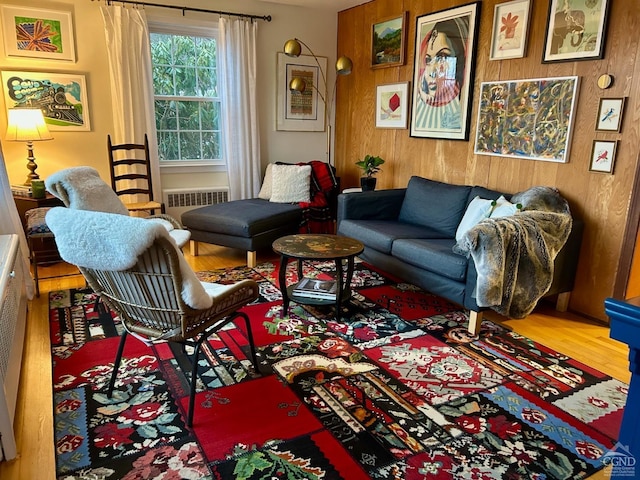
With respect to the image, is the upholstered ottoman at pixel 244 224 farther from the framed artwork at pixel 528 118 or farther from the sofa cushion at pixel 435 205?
the framed artwork at pixel 528 118

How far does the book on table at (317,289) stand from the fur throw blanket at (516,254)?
0.88m

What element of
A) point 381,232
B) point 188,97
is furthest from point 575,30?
point 188,97

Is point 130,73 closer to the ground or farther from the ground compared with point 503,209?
farther from the ground

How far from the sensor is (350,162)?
5.49 metres

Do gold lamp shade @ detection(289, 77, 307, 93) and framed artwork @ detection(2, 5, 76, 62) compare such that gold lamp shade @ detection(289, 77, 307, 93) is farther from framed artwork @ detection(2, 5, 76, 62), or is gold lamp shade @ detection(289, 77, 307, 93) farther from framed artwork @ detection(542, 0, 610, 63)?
framed artwork @ detection(542, 0, 610, 63)

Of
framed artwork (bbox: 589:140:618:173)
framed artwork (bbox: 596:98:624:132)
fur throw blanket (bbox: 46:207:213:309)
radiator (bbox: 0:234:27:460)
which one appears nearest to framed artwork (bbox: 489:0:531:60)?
framed artwork (bbox: 596:98:624:132)

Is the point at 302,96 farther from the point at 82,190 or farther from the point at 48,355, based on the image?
the point at 48,355

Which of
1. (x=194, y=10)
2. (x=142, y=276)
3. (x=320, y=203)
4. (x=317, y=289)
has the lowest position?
(x=317, y=289)

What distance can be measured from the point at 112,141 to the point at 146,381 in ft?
9.67

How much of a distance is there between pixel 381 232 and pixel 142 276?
218 centimetres

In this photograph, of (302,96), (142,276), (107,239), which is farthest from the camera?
(302,96)

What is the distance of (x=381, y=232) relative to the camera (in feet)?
11.9

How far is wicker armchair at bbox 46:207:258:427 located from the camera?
1643mm

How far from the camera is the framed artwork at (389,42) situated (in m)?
4.44
